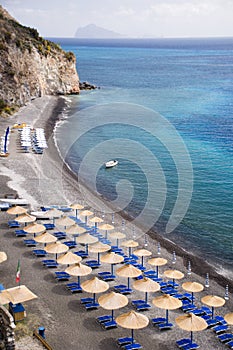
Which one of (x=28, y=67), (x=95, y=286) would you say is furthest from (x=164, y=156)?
(x=28, y=67)

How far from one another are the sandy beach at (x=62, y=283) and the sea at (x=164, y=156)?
2853mm

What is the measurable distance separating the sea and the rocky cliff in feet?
20.8

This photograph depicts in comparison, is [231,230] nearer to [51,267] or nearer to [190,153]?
[51,267]

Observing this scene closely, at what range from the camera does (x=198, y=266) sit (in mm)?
35156

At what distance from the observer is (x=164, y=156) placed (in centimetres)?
6378

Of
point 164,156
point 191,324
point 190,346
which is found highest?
point 164,156

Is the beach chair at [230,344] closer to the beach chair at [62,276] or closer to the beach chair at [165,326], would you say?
the beach chair at [165,326]

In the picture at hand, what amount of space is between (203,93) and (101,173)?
7224 cm

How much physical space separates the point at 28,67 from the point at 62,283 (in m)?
72.2

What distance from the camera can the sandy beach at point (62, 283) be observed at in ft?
80.4

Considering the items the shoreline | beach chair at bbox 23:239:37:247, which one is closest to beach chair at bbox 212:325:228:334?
the shoreline

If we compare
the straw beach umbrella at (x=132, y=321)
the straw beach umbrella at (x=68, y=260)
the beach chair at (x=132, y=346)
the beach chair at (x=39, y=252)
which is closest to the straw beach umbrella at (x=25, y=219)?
the beach chair at (x=39, y=252)

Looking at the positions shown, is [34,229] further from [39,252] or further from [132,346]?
[132,346]

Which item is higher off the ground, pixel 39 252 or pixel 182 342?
pixel 39 252
